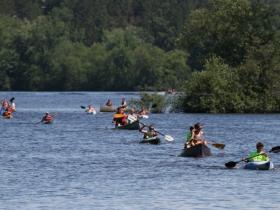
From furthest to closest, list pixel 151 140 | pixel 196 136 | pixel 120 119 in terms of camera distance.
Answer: pixel 120 119
pixel 151 140
pixel 196 136

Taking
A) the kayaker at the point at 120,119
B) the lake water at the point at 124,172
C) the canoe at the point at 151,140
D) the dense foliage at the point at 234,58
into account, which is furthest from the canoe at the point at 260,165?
the dense foliage at the point at 234,58

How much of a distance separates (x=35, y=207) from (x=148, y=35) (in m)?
158

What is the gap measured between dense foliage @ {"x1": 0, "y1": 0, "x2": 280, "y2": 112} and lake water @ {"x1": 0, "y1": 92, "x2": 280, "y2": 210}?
34.0ft

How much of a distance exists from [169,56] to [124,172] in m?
112

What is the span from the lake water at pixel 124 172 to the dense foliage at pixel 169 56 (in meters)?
10.4

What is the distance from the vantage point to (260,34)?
90938mm

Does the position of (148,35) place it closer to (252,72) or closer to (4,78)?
(4,78)

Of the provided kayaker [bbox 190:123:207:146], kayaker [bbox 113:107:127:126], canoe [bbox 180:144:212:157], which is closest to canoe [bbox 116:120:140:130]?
kayaker [bbox 113:107:127:126]

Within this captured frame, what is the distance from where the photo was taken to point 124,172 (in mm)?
44781

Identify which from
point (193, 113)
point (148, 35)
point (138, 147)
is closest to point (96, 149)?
point (138, 147)

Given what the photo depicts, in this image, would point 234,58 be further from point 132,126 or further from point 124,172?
point 124,172

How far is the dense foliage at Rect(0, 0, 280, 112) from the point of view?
86.0m

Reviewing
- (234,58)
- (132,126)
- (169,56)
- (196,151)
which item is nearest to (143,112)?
(132,126)

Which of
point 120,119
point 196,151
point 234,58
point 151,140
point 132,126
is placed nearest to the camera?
point 196,151
